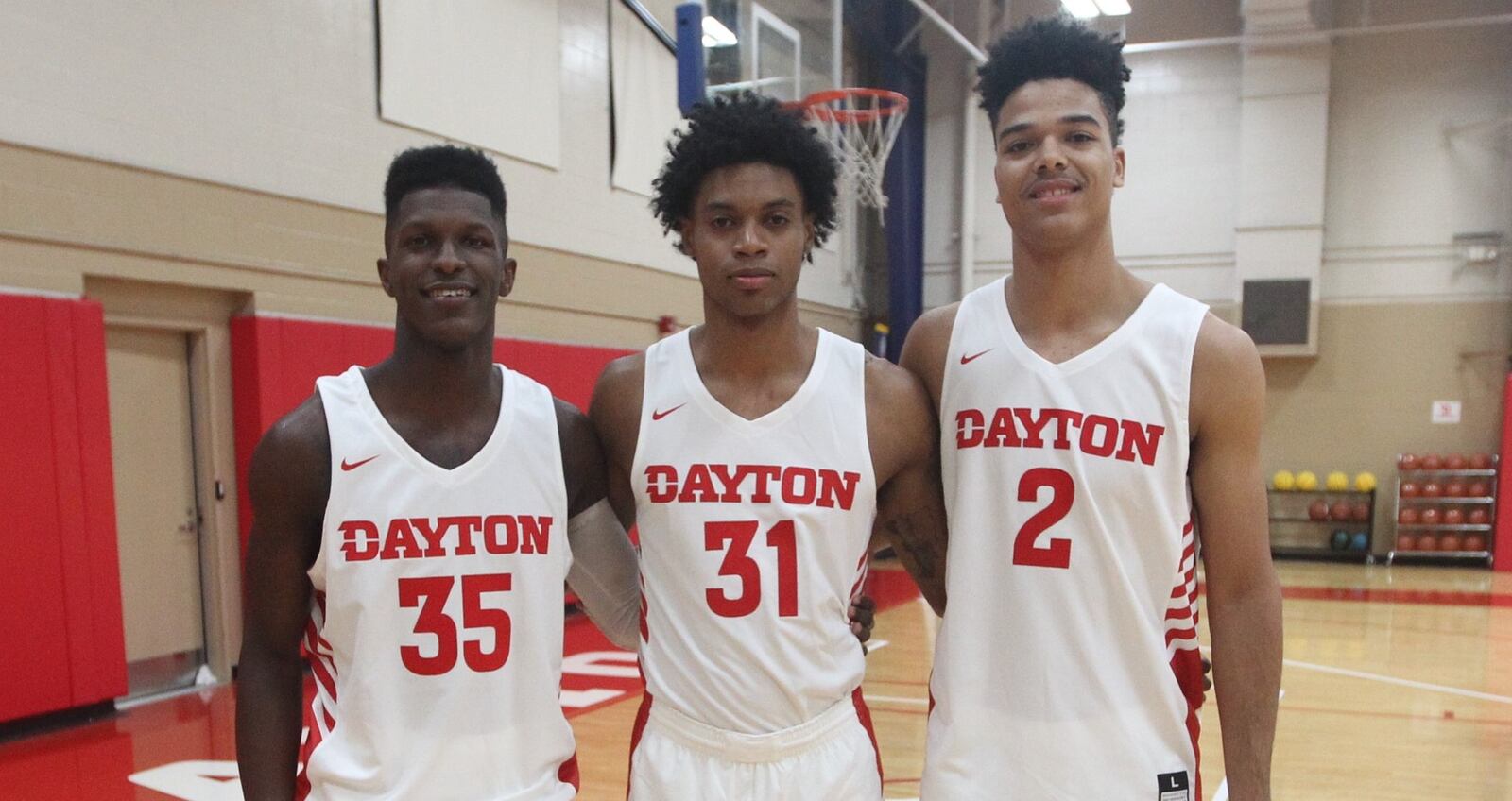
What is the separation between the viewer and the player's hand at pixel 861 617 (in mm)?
2186

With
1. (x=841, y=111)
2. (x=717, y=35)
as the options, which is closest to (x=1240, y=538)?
(x=841, y=111)

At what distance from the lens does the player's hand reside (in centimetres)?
219

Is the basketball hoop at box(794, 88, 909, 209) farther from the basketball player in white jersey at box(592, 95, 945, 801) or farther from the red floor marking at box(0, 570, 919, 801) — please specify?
the basketball player in white jersey at box(592, 95, 945, 801)

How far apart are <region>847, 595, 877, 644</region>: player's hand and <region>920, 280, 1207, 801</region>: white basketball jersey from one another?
0.26 meters

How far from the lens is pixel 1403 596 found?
10.1 metres

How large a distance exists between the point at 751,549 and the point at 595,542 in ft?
1.22

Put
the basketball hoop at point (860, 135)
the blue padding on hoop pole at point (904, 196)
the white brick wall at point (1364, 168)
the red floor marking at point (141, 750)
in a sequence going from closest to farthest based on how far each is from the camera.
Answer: the red floor marking at point (141, 750), the basketball hoop at point (860, 135), the white brick wall at point (1364, 168), the blue padding on hoop pole at point (904, 196)

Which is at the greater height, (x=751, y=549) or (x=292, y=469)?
(x=292, y=469)

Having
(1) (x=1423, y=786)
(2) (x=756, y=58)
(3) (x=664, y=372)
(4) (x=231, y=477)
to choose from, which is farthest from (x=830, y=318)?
(3) (x=664, y=372)

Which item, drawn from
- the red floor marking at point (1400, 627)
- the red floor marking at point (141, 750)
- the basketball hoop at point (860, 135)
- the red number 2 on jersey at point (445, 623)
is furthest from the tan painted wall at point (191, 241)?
the red floor marking at point (1400, 627)

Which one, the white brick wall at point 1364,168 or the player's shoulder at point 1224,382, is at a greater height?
the white brick wall at point 1364,168

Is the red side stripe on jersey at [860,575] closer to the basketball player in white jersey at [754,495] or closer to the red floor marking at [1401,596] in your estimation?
the basketball player in white jersey at [754,495]

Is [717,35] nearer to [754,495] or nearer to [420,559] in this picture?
[754,495]

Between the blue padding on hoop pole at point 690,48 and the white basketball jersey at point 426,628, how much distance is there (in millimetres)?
4083
